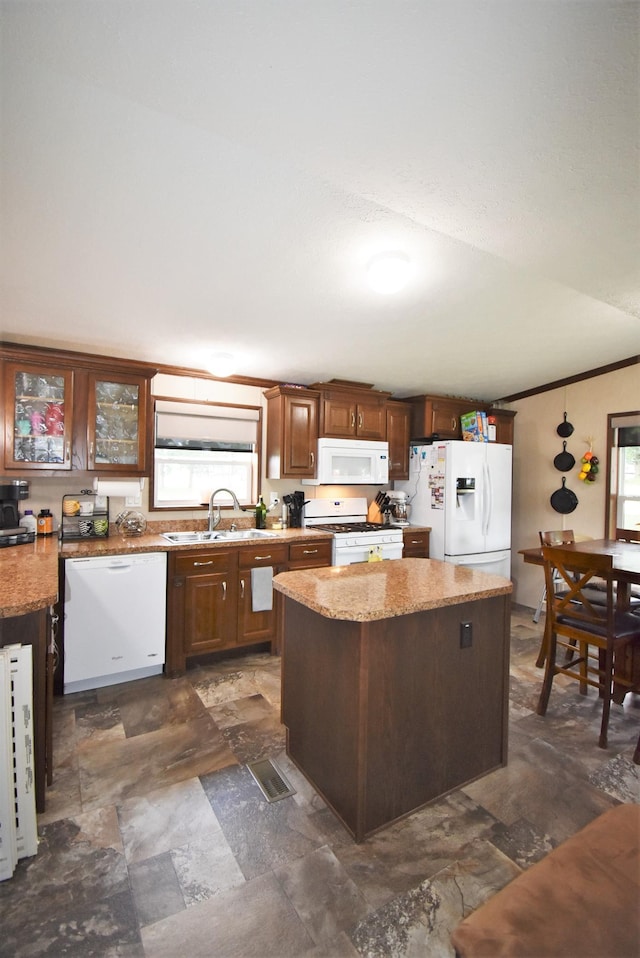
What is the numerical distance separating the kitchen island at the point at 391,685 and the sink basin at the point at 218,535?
1.49 meters

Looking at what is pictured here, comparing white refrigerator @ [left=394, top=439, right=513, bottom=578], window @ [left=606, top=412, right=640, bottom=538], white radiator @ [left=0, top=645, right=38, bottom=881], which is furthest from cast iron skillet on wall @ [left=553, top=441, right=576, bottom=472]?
white radiator @ [left=0, top=645, right=38, bottom=881]

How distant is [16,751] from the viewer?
58.2 inches

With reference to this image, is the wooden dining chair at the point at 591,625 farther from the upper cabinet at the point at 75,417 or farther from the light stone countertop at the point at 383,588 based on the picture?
the upper cabinet at the point at 75,417

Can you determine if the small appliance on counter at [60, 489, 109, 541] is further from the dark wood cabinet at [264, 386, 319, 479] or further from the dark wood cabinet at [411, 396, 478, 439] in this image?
the dark wood cabinet at [411, 396, 478, 439]

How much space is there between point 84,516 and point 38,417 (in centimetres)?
77

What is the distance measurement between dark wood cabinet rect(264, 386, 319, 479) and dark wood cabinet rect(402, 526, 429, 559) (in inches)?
44.4

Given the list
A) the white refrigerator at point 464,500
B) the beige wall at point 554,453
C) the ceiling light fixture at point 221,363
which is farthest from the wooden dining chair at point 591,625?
the ceiling light fixture at point 221,363

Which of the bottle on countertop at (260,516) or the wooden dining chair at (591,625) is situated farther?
the bottle on countertop at (260,516)

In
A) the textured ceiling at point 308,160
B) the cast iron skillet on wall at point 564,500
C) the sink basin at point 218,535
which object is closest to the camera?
the textured ceiling at point 308,160

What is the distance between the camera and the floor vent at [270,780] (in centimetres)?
184

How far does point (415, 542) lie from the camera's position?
4.23 meters

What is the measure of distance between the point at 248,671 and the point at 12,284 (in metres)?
2.77

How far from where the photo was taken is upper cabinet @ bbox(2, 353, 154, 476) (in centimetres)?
275

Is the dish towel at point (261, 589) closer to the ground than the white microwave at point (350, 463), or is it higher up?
closer to the ground
